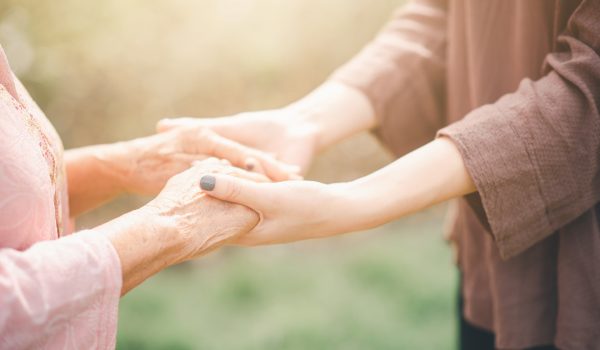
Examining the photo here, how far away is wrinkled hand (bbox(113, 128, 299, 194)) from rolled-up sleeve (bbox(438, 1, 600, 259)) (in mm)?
512

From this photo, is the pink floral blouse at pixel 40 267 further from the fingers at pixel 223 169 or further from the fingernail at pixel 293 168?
the fingernail at pixel 293 168

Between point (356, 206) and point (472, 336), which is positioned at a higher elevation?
point (356, 206)

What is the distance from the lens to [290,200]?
1.17m

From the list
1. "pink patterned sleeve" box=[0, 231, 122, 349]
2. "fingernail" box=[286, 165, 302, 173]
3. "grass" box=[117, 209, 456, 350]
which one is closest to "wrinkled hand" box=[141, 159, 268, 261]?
"pink patterned sleeve" box=[0, 231, 122, 349]

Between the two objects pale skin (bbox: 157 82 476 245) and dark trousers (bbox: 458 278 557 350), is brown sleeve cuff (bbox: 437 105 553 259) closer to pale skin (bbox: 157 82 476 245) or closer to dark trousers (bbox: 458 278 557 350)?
pale skin (bbox: 157 82 476 245)

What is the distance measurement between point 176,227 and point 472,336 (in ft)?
3.18

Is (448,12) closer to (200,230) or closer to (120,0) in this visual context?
(200,230)

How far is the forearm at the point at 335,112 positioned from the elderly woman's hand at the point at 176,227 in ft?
1.15

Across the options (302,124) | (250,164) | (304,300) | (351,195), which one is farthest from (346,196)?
(304,300)

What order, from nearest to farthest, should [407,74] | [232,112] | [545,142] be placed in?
[545,142] → [407,74] → [232,112]

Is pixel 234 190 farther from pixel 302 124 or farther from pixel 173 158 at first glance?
pixel 302 124

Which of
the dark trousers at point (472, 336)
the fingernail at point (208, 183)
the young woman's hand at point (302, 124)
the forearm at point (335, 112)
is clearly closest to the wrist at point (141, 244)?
the fingernail at point (208, 183)

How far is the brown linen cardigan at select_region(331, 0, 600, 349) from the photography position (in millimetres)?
1084

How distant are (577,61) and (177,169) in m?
0.96
